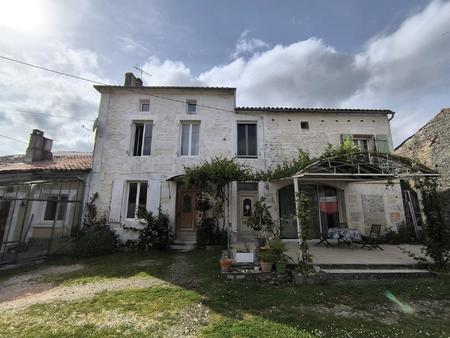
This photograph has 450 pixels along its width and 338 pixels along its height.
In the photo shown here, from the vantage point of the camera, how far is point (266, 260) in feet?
18.4

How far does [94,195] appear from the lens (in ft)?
32.5

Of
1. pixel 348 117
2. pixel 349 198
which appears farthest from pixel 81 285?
pixel 348 117

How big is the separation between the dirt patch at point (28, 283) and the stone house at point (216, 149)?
115 inches

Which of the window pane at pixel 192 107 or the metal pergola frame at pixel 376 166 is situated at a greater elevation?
the window pane at pixel 192 107

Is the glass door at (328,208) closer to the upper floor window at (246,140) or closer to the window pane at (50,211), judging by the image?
the upper floor window at (246,140)

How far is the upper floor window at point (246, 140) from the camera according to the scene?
10484 millimetres

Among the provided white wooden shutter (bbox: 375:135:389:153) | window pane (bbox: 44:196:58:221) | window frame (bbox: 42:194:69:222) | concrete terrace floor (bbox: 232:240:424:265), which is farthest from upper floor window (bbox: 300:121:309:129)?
window pane (bbox: 44:196:58:221)

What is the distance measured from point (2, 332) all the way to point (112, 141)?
27.0 feet

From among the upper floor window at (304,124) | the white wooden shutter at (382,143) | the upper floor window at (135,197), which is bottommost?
the upper floor window at (135,197)

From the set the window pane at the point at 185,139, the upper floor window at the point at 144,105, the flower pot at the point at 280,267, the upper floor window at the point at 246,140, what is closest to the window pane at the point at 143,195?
the window pane at the point at 185,139

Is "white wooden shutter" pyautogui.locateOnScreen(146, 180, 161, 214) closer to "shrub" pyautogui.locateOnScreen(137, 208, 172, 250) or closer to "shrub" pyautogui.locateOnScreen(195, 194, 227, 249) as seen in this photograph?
"shrub" pyautogui.locateOnScreen(137, 208, 172, 250)

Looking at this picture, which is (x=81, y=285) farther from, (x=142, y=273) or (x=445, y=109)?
(x=445, y=109)

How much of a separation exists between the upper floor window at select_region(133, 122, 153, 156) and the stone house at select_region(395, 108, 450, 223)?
12106mm

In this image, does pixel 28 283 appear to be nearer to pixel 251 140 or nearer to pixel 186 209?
pixel 186 209
